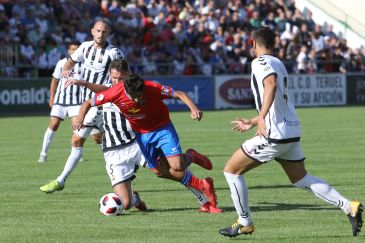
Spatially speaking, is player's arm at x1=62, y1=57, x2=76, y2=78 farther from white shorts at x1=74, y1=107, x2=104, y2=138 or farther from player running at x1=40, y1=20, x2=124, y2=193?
white shorts at x1=74, y1=107, x2=104, y2=138

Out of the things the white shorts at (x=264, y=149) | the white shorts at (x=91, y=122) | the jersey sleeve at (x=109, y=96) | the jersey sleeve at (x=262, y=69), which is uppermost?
the jersey sleeve at (x=262, y=69)

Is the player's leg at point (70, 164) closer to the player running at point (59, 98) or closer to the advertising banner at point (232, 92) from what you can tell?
the player running at point (59, 98)

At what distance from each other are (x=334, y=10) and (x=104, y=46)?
112ft

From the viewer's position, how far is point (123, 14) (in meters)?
37.4

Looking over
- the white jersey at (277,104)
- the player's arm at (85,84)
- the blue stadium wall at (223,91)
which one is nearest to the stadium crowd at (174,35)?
the blue stadium wall at (223,91)

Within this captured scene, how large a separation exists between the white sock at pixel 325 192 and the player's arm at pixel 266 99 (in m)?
0.81

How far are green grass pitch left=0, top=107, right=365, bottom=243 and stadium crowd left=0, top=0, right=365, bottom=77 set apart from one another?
10.3m

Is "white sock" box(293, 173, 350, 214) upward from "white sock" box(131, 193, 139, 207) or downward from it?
upward

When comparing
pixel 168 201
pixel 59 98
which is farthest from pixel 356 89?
pixel 168 201

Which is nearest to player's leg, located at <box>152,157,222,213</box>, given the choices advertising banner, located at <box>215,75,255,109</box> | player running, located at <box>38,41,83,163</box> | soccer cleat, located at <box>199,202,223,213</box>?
soccer cleat, located at <box>199,202,223,213</box>

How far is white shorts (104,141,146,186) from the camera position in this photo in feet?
40.4

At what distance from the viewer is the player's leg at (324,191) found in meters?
10.0

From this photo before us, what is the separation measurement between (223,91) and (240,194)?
93.2 feet

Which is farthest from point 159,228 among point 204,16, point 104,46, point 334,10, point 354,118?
point 334,10
